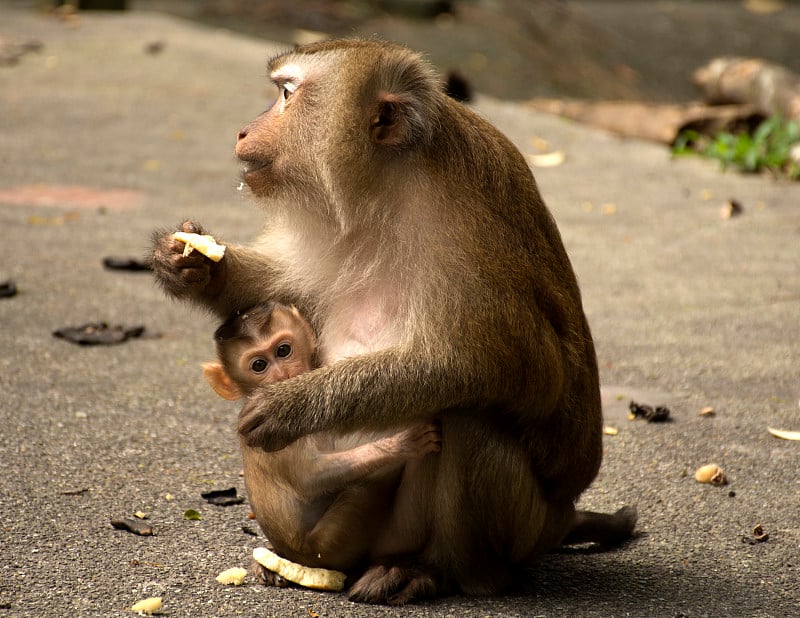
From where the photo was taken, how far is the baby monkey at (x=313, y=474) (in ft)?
10.6

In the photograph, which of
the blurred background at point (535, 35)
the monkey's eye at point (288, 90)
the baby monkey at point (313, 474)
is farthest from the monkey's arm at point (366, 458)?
the blurred background at point (535, 35)

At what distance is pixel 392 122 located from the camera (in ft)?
10.8

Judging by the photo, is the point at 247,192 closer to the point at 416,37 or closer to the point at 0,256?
the point at 0,256

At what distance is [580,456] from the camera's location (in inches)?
136

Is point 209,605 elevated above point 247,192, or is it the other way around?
point 247,192

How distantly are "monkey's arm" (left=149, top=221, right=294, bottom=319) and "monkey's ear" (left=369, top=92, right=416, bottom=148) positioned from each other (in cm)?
70

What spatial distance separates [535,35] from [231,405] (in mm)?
14031

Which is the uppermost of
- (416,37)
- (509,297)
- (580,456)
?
(509,297)

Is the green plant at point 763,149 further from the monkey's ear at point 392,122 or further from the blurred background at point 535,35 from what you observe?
the monkey's ear at point 392,122

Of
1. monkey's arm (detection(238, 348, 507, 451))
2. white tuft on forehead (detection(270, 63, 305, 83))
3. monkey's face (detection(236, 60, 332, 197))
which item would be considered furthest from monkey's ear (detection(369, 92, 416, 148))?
monkey's arm (detection(238, 348, 507, 451))

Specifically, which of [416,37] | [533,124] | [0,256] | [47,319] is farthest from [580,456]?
[416,37]

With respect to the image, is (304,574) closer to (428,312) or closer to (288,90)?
(428,312)

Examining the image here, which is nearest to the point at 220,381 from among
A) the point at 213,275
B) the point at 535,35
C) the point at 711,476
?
the point at 213,275

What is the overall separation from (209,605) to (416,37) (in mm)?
13786
